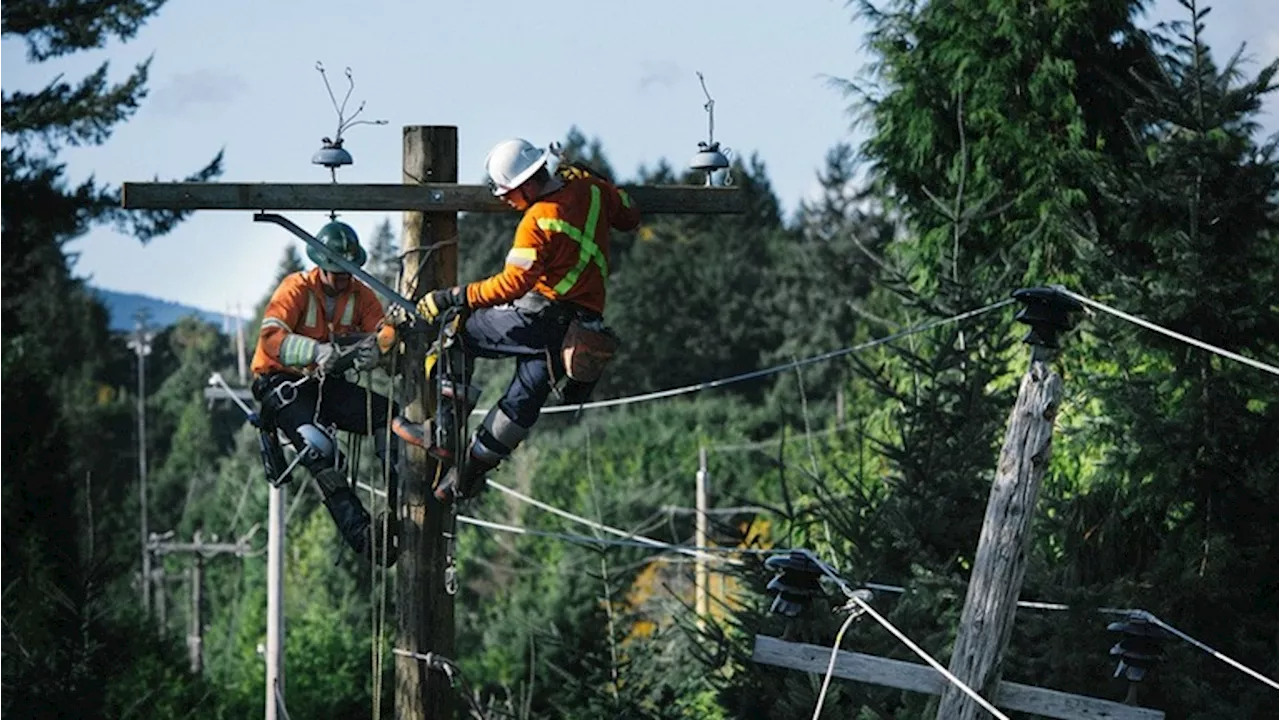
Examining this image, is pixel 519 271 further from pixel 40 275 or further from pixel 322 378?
pixel 40 275

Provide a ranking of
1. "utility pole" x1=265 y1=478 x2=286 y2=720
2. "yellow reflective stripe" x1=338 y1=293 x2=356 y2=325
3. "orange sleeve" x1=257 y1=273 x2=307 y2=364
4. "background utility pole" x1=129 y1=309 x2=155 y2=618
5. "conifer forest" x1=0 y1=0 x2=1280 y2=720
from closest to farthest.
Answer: "orange sleeve" x1=257 y1=273 x2=307 y2=364
"yellow reflective stripe" x1=338 y1=293 x2=356 y2=325
"conifer forest" x1=0 y1=0 x2=1280 y2=720
"utility pole" x1=265 y1=478 x2=286 y2=720
"background utility pole" x1=129 y1=309 x2=155 y2=618

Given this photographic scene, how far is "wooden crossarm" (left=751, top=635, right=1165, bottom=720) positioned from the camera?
37.0ft

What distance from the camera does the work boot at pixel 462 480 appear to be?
462 inches

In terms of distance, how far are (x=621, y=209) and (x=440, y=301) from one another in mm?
1011

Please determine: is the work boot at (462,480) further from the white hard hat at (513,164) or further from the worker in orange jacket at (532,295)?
the white hard hat at (513,164)

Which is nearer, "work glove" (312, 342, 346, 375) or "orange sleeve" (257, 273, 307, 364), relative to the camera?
"work glove" (312, 342, 346, 375)

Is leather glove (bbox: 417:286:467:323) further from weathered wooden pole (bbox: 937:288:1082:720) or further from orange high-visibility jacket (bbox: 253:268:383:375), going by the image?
weathered wooden pole (bbox: 937:288:1082:720)

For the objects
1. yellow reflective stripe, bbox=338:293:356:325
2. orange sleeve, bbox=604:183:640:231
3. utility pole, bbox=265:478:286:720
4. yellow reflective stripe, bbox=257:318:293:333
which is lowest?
utility pole, bbox=265:478:286:720

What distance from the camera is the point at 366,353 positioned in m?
11.8

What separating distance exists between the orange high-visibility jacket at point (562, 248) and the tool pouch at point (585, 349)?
14cm

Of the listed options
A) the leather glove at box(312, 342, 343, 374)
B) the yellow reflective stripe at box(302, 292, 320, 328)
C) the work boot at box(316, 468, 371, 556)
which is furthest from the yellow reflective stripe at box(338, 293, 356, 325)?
the work boot at box(316, 468, 371, 556)

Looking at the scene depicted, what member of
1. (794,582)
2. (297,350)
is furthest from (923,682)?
(297,350)

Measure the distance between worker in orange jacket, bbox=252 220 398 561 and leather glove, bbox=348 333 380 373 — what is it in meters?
0.26

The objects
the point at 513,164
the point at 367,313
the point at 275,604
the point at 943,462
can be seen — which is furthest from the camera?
the point at 275,604
